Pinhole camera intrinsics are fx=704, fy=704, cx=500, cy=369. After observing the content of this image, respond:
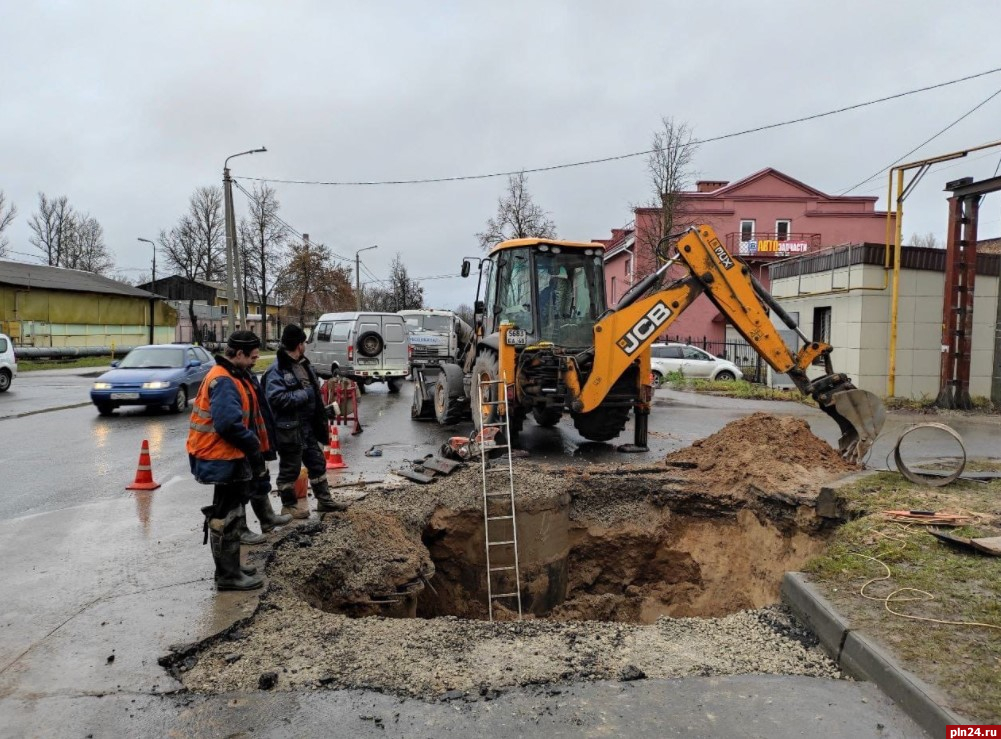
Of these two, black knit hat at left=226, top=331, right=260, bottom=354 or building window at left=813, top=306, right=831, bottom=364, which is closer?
black knit hat at left=226, top=331, right=260, bottom=354

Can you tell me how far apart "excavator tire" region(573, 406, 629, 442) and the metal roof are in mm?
37138

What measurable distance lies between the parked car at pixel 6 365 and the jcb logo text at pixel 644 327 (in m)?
19.0

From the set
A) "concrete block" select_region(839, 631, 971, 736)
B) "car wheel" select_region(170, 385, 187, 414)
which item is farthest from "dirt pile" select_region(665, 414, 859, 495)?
"car wheel" select_region(170, 385, 187, 414)

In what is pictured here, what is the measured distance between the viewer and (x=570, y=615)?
24.1 ft

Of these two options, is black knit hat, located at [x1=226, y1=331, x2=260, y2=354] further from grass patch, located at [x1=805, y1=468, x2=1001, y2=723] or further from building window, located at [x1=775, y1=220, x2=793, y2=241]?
building window, located at [x1=775, y1=220, x2=793, y2=241]

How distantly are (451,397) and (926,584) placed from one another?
876 centimetres

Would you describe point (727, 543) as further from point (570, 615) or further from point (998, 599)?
point (998, 599)

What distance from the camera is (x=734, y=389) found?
68.2ft

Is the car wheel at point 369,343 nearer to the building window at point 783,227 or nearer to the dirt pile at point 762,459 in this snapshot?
the dirt pile at point 762,459

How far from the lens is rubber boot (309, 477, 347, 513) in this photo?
6539 millimetres

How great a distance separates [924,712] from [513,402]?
267 inches

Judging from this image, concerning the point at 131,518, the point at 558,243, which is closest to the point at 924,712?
the point at 131,518

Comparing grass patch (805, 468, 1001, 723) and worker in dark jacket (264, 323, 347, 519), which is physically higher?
worker in dark jacket (264, 323, 347, 519)

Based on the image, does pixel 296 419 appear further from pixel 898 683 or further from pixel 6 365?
pixel 6 365
